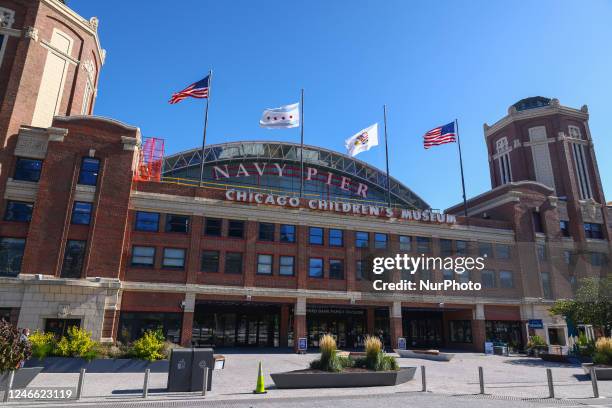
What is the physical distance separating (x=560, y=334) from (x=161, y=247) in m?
38.6

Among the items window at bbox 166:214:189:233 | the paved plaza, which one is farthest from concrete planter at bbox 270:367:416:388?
window at bbox 166:214:189:233

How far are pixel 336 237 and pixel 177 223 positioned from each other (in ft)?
45.9

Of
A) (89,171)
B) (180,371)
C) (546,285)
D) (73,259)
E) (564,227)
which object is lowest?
(180,371)

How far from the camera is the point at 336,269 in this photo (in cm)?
3906

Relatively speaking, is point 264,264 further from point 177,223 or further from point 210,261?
point 177,223

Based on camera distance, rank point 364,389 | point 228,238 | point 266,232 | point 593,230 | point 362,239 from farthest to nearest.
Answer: point 593,230, point 362,239, point 266,232, point 228,238, point 364,389

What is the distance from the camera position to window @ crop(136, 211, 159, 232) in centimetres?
3438

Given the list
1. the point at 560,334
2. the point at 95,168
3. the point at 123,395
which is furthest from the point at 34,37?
the point at 560,334

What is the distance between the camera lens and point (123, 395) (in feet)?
51.6

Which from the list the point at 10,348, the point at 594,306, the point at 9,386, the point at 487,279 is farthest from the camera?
the point at 487,279

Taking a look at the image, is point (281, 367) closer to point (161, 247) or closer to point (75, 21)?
point (161, 247)

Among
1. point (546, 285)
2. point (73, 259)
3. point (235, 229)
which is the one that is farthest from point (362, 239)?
point (73, 259)

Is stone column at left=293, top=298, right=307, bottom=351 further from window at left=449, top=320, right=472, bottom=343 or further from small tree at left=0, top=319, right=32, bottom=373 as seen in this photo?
small tree at left=0, top=319, right=32, bottom=373

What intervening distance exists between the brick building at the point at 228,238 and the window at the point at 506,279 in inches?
6.6
